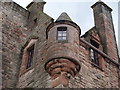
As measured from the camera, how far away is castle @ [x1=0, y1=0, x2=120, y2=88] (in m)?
9.17

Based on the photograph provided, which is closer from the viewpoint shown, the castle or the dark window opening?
the castle

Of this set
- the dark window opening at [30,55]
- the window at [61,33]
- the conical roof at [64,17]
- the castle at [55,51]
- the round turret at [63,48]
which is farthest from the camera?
the dark window opening at [30,55]

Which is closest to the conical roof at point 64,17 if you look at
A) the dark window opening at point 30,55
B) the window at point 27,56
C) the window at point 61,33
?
the window at point 61,33

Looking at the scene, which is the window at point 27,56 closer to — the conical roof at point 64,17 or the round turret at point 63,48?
the round turret at point 63,48

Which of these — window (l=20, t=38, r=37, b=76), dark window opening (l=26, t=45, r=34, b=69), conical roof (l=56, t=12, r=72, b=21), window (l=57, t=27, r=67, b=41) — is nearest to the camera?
window (l=57, t=27, r=67, b=41)

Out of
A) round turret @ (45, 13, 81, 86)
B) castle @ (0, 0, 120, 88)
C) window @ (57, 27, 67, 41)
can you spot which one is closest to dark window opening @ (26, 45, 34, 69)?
castle @ (0, 0, 120, 88)

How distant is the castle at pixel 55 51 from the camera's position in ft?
30.1

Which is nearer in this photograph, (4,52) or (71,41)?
(71,41)

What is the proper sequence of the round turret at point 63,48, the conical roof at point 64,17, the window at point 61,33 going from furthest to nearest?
the conical roof at point 64,17 < the window at point 61,33 < the round turret at point 63,48

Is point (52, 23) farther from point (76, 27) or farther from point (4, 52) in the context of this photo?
point (4, 52)

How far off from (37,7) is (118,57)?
4583 mm

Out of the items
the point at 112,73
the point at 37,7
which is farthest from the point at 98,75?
the point at 37,7

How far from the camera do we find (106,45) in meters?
12.6

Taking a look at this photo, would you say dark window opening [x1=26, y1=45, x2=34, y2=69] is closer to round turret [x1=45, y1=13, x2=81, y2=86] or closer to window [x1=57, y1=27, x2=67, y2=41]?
round turret [x1=45, y1=13, x2=81, y2=86]
